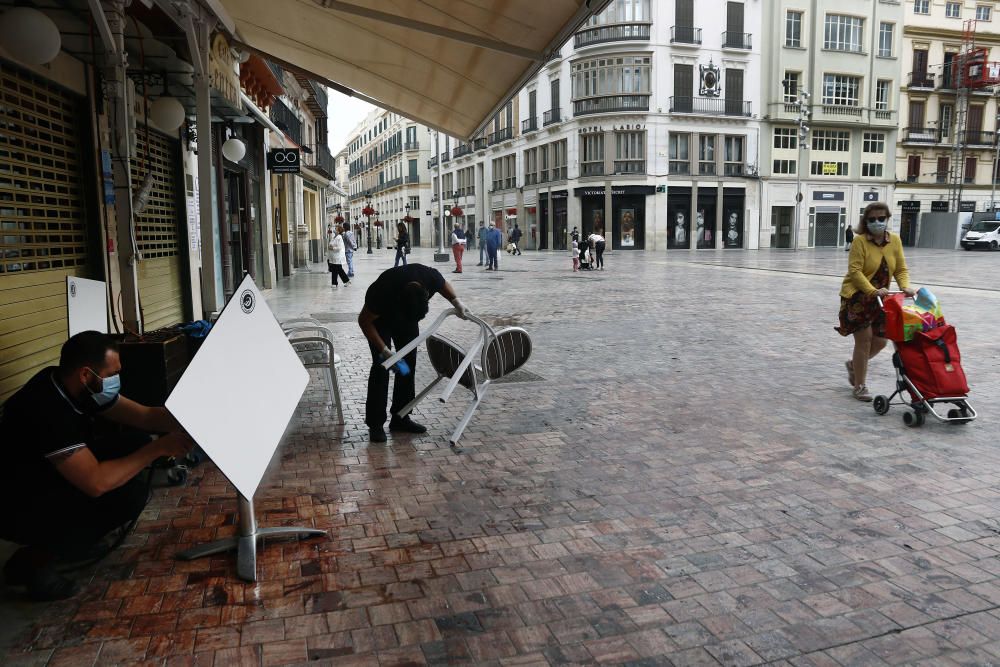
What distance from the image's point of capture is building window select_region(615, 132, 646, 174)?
44.5 meters

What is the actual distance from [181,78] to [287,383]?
6.24m

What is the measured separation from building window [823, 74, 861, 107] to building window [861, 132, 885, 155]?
7.95 feet

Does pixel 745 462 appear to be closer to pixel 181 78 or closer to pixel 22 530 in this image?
pixel 22 530

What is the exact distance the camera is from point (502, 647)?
279 centimetres

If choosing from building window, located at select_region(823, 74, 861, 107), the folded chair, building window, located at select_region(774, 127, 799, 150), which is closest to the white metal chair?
the folded chair

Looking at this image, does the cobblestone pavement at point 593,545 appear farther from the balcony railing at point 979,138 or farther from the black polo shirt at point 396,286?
the balcony railing at point 979,138

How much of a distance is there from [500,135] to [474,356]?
2065 inches

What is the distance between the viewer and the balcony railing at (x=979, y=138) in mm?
52250

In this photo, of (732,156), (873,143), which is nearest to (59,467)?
(732,156)

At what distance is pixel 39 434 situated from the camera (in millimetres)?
2916

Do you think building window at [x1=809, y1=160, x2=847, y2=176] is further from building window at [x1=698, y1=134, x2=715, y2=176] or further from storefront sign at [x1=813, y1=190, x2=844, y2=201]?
building window at [x1=698, y1=134, x2=715, y2=176]

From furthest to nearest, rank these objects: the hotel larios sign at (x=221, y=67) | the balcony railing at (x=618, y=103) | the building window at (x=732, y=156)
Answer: the building window at (x=732, y=156), the balcony railing at (x=618, y=103), the hotel larios sign at (x=221, y=67)

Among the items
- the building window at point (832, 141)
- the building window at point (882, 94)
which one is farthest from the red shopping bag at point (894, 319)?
the building window at point (882, 94)

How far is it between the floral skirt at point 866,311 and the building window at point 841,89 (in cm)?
4741
